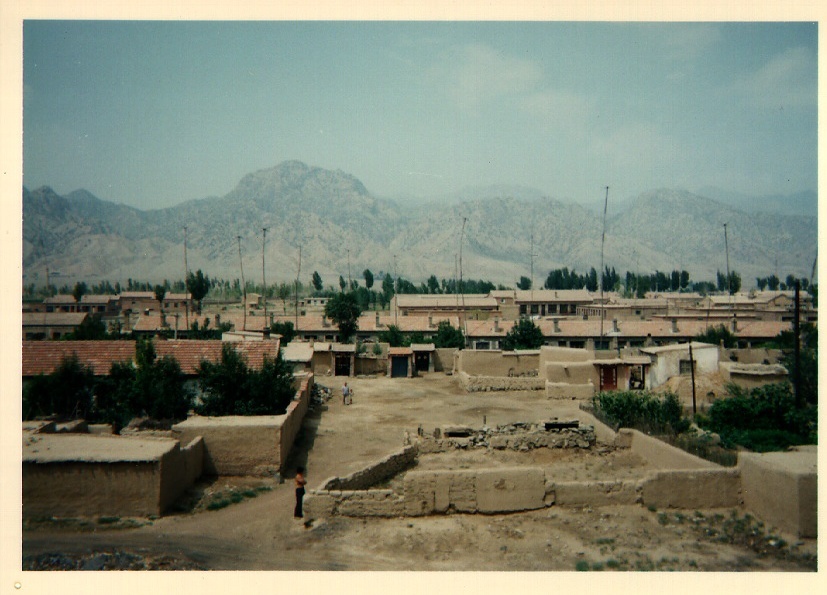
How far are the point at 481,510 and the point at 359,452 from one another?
21.0 feet

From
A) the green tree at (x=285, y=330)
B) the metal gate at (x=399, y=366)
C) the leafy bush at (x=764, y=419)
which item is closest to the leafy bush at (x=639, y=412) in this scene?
the leafy bush at (x=764, y=419)

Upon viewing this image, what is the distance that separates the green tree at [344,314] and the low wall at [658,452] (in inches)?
1407

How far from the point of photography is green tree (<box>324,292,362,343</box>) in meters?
52.4

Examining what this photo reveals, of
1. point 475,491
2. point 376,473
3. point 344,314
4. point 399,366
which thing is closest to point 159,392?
point 376,473


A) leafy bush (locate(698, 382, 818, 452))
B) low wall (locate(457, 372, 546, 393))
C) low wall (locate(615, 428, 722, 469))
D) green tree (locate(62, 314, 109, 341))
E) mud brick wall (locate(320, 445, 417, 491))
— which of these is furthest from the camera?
green tree (locate(62, 314, 109, 341))

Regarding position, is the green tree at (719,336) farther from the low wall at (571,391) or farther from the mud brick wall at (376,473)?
the mud brick wall at (376,473)

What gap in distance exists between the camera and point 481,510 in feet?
41.5

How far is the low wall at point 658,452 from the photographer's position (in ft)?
45.6

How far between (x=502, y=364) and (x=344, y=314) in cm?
2050

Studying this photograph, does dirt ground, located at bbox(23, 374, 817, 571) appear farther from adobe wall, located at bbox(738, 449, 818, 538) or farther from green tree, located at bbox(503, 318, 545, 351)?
green tree, located at bbox(503, 318, 545, 351)

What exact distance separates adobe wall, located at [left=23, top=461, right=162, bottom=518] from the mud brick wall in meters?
3.31

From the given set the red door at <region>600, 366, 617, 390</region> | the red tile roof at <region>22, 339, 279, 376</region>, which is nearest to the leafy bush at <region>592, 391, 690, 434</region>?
the red door at <region>600, 366, 617, 390</region>

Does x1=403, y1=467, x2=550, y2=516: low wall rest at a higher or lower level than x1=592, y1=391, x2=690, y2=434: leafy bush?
lower

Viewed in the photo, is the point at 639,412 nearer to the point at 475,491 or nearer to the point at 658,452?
the point at 658,452
